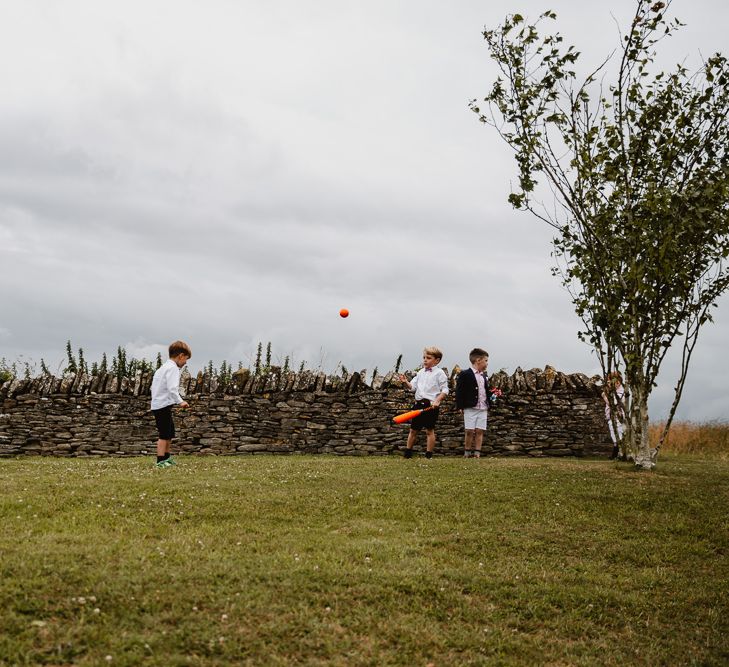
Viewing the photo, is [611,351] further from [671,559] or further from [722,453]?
[722,453]

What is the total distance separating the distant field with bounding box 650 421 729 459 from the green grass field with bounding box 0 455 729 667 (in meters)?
10.5

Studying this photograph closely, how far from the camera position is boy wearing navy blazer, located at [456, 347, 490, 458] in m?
18.3

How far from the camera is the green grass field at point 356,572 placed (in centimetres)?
645

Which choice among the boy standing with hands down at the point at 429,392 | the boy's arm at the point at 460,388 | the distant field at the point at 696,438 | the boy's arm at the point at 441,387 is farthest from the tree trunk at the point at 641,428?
the distant field at the point at 696,438

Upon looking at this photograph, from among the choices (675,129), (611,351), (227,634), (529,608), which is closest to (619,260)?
(611,351)

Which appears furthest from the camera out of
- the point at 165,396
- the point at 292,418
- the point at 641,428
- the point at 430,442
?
the point at 292,418

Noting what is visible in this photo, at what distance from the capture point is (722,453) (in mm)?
22062

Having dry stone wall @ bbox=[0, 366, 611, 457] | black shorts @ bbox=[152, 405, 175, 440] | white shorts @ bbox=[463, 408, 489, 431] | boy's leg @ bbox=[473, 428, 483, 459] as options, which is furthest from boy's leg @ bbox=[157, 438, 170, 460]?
boy's leg @ bbox=[473, 428, 483, 459]

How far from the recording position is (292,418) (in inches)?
787

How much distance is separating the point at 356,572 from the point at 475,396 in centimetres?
1077

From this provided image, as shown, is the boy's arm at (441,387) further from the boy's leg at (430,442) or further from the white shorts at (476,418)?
the white shorts at (476,418)

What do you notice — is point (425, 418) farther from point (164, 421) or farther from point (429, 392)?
point (164, 421)

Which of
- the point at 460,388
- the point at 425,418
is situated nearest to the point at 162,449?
the point at 425,418

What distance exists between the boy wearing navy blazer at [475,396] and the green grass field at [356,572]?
205 inches
